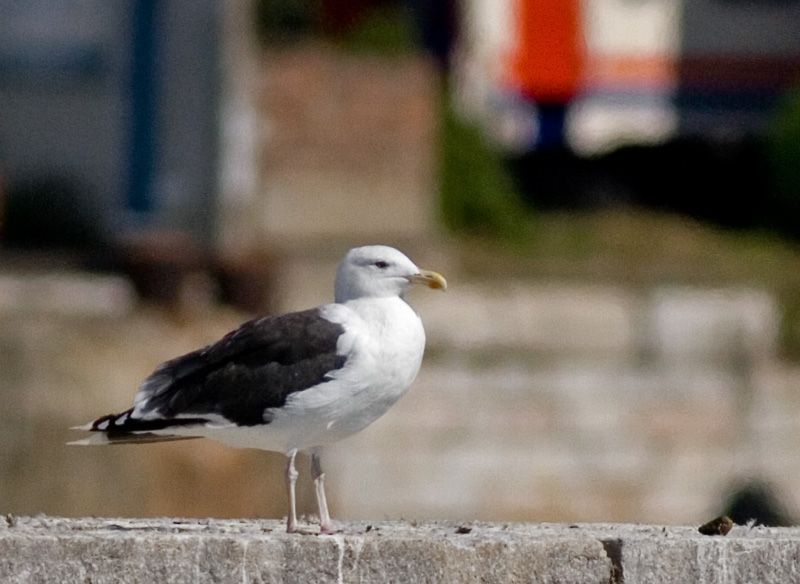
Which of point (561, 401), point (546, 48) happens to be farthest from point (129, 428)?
point (546, 48)

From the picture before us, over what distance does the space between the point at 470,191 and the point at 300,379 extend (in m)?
12.1

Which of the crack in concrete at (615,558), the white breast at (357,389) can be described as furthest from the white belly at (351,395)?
the crack in concrete at (615,558)

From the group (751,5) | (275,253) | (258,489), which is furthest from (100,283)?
(751,5)

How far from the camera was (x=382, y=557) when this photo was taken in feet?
19.3

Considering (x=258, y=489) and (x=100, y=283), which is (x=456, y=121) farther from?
(x=258, y=489)

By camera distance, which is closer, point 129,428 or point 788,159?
point 129,428

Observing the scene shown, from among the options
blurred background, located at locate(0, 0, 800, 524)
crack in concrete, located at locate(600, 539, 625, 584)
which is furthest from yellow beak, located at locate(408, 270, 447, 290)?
blurred background, located at locate(0, 0, 800, 524)

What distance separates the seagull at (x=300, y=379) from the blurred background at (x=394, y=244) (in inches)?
222

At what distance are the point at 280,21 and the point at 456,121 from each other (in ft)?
9.44

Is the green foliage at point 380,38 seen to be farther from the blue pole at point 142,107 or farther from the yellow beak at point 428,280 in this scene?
the yellow beak at point 428,280

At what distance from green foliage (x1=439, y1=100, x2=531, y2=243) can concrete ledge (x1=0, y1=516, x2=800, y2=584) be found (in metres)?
12.3

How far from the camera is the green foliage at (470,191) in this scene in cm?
1839

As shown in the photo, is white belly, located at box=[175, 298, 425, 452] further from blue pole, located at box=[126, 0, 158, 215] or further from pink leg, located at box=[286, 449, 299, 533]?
blue pole, located at box=[126, 0, 158, 215]

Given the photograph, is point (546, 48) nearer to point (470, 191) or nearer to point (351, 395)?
point (470, 191)
